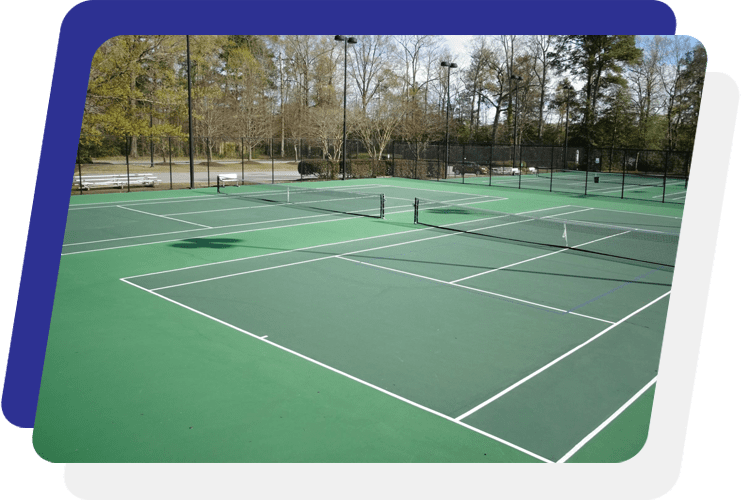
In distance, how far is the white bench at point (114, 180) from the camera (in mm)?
30172

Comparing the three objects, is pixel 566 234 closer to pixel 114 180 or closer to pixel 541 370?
pixel 541 370

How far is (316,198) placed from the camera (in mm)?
29625

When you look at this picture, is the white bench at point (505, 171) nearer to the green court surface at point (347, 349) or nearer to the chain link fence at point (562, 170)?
the chain link fence at point (562, 170)

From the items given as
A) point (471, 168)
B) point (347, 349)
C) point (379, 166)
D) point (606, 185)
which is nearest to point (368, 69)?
point (379, 166)

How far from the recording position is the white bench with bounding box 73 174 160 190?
3017 centimetres

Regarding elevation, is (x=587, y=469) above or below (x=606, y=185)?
below

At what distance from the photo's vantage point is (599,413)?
7.47m

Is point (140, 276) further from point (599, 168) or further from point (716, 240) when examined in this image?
point (599, 168)

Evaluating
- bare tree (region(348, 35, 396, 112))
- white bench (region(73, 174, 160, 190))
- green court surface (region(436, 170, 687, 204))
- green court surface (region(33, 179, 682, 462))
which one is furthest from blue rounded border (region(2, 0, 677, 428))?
bare tree (region(348, 35, 396, 112))

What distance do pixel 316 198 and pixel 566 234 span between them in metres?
13.8

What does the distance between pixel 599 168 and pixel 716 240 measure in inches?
1852

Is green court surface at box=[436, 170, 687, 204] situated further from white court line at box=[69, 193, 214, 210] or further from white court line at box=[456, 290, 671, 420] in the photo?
white court line at box=[456, 290, 671, 420]

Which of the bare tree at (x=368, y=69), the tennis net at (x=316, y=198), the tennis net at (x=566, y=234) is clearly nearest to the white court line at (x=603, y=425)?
the tennis net at (x=566, y=234)
